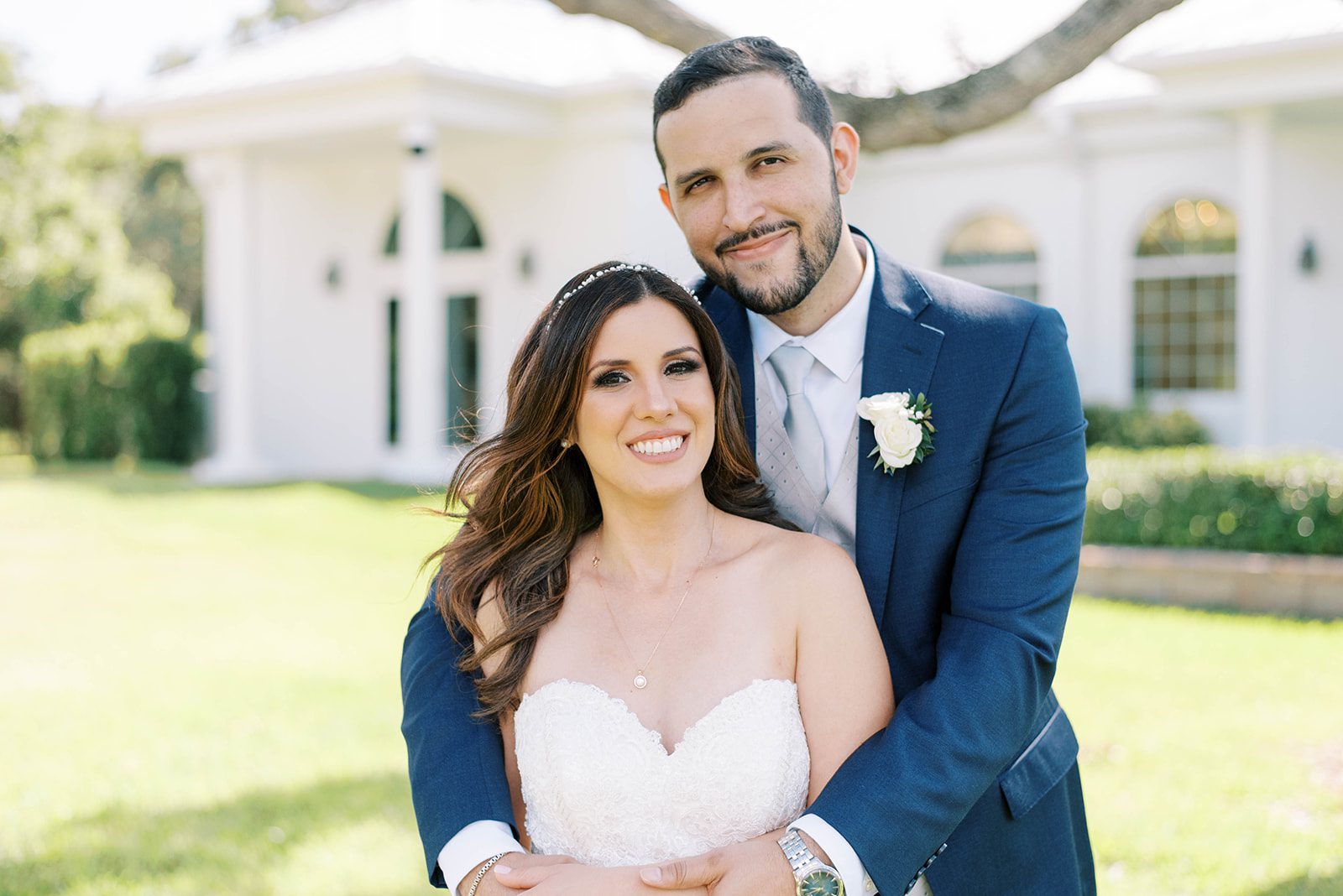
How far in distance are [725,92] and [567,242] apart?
1386 centimetres

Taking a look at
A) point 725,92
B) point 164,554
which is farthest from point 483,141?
point 725,92

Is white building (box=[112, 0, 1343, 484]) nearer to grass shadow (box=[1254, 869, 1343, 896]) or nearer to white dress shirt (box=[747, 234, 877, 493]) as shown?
grass shadow (box=[1254, 869, 1343, 896])

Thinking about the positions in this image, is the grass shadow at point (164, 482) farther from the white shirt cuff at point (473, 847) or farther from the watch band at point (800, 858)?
the watch band at point (800, 858)

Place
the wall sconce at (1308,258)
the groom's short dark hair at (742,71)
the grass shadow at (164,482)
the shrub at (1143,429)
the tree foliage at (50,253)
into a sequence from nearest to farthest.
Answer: the groom's short dark hair at (742,71) < the grass shadow at (164,482) < the wall sconce at (1308,258) < the shrub at (1143,429) < the tree foliage at (50,253)

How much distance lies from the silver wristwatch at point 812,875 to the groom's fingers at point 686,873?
15 cm

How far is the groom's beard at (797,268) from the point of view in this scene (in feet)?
10.2

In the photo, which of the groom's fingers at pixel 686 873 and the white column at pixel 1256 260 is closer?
the groom's fingers at pixel 686 873

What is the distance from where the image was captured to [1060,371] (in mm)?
3078

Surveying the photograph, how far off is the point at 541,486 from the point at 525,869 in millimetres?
924

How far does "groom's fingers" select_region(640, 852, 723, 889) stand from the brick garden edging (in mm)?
7528

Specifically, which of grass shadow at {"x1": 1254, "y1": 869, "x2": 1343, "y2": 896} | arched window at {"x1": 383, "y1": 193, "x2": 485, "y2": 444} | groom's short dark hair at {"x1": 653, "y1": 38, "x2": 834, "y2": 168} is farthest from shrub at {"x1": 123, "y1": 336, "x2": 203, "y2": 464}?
groom's short dark hair at {"x1": 653, "y1": 38, "x2": 834, "y2": 168}

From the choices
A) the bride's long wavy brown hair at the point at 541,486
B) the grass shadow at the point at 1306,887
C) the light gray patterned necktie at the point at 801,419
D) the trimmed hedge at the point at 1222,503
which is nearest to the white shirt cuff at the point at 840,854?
the bride's long wavy brown hair at the point at 541,486

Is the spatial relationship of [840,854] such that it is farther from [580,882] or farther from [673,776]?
[580,882]

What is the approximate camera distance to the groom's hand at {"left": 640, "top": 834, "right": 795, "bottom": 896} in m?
2.60
